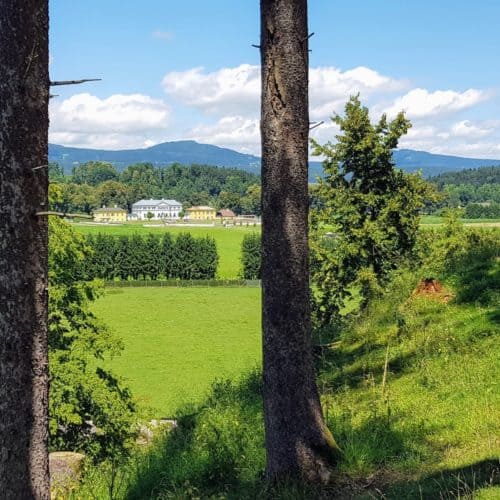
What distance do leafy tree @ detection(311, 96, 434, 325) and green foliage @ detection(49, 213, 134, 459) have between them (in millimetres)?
10246

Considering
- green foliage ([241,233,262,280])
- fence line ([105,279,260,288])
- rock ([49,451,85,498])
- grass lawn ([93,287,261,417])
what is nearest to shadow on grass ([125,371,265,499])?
rock ([49,451,85,498])

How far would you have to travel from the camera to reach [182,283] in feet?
343

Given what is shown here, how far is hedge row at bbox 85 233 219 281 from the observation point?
105375 mm

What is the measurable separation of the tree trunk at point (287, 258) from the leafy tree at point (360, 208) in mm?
21573

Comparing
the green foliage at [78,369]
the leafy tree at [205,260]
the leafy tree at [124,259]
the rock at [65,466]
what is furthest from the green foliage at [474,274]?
the leafy tree at [205,260]

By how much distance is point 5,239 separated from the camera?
4.41 meters

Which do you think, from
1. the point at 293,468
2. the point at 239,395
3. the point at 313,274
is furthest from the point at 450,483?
the point at 313,274

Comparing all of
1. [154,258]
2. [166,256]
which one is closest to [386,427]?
[154,258]

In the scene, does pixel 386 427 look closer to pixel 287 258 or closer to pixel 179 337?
pixel 287 258

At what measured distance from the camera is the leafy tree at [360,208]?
27734 millimetres

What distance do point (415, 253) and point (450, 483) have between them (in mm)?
24456

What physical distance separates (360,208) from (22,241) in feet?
81.8

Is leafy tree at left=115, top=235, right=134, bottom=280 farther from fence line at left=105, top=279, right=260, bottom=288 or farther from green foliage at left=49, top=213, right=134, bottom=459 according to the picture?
green foliage at left=49, top=213, right=134, bottom=459

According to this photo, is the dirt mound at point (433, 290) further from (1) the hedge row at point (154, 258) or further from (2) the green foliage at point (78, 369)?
(1) the hedge row at point (154, 258)
